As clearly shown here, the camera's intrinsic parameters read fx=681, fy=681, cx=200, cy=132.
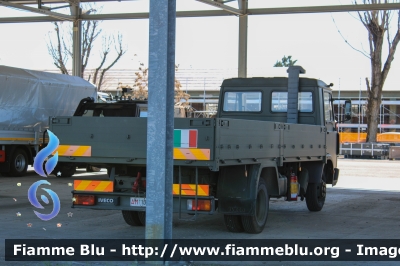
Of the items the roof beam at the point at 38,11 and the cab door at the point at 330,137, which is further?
the roof beam at the point at 38,11

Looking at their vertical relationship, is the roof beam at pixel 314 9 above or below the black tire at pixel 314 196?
above

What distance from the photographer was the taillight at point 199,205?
9.54 meters

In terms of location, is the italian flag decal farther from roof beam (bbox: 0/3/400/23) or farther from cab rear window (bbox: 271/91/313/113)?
roof beam (bbox: 0/3/400/23)

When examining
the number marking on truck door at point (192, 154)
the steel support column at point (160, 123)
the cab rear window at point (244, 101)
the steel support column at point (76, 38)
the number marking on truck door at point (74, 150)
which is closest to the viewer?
the steel support column at point (160, 123)

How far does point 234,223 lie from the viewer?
421 inches

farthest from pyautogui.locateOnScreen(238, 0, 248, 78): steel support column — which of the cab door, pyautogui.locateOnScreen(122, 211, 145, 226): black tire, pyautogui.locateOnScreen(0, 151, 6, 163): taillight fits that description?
pyautogui.locateOnScreen(122, 211, 145, 226): black tire

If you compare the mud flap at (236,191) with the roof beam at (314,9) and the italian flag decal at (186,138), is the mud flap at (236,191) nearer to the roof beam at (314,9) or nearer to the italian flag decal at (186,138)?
the italian flag decal at (186,138)

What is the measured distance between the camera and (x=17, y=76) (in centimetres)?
2245

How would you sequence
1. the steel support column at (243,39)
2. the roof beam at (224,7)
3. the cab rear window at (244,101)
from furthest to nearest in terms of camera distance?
the steel support column at (243,39), the roof beam at (224,7), the cab rear window at (244,101)

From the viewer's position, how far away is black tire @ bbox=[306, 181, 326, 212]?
1396 cm

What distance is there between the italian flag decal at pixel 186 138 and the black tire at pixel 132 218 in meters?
2.58

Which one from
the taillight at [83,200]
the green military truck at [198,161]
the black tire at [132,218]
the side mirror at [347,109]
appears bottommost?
the black tire at [132,218]

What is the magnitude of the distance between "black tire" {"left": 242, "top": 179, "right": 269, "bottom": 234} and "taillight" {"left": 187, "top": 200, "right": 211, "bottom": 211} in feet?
3.55

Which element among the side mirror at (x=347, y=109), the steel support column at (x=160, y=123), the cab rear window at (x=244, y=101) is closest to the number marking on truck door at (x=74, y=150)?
the steel support column at (x=160, y=123)
